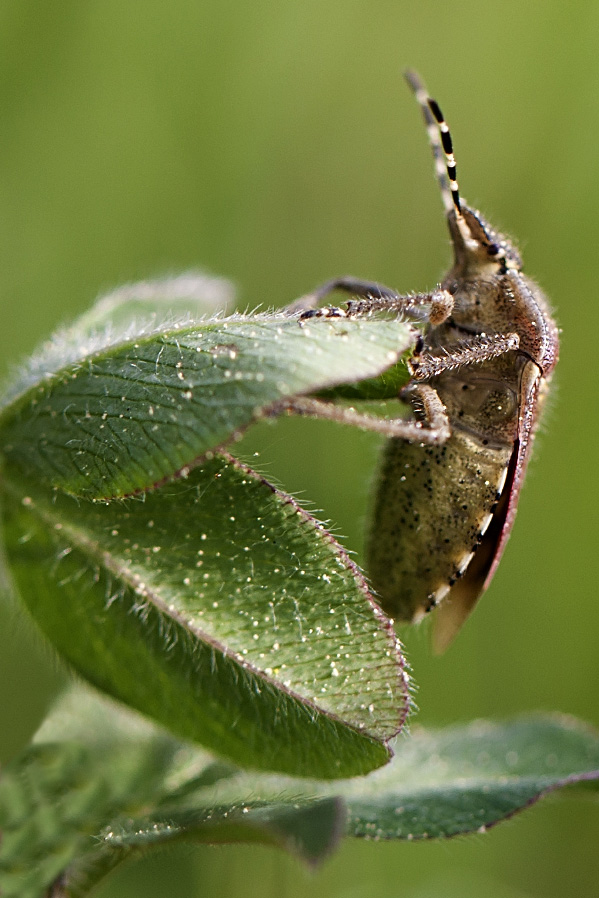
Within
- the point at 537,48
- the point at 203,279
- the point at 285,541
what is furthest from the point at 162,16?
the point at 285,541

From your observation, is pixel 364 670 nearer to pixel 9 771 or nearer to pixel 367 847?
pixel 9 771

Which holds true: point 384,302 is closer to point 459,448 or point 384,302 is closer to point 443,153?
point 459,448

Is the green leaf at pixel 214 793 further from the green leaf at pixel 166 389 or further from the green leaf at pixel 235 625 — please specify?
the green leaf at pixel 166 389

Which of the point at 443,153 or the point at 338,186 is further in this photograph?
the point at 338,186

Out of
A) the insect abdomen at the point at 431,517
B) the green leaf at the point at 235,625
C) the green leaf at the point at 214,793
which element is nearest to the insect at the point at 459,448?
the insect abdomen at the point at 431,517

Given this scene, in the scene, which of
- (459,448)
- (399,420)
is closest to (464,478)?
(459,448)

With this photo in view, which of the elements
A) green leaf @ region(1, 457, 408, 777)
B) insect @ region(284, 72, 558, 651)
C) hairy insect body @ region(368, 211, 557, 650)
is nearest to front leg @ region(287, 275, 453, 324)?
insect @ region(284, 72, 558, 651)
